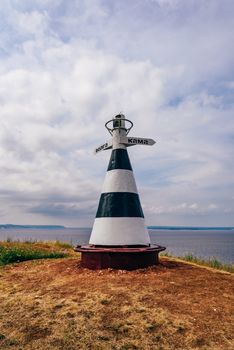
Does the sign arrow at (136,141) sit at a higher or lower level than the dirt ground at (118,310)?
higher

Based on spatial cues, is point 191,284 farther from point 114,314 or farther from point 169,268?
point 114,314

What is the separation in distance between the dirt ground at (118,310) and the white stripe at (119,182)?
2585 millimetres

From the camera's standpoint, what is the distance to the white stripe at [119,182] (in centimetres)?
1002

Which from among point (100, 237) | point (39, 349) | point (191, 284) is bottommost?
point (39, 349)

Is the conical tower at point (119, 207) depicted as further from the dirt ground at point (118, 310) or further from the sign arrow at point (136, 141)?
the dirt ground at point (118, 310)

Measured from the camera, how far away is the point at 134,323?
519 centimetres

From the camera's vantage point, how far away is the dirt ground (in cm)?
469

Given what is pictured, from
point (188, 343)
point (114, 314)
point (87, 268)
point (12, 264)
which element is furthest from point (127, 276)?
point (12, 264)

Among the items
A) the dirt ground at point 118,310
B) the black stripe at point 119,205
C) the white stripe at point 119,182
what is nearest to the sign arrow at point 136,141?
the white stripe at point 119,182

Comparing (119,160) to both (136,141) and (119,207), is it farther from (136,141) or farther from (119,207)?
(119,207)

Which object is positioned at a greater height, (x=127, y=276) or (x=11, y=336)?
(x=127, y=276)

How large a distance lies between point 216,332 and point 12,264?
779 cm

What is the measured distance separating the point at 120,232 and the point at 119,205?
81 cm

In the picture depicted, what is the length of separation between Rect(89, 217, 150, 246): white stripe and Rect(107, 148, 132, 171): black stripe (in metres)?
1.68
